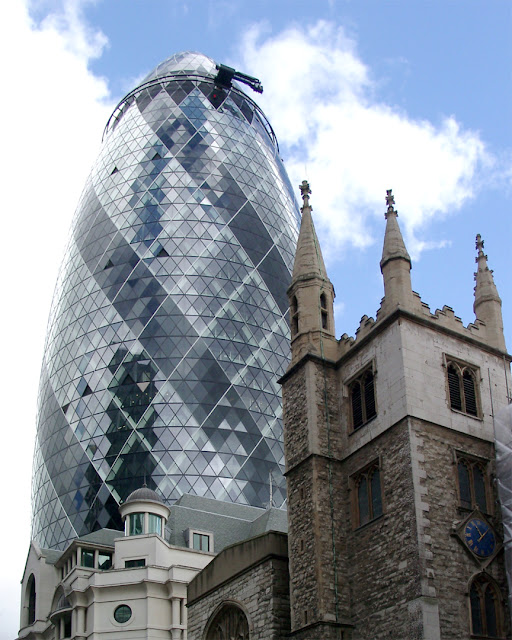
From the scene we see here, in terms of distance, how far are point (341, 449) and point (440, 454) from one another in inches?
121

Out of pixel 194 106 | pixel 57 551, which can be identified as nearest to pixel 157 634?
pixel 57 551

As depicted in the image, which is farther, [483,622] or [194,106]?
[194,106]

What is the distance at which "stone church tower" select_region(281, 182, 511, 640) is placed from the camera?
71.4ft

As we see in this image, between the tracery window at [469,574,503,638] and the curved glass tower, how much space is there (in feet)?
81.7

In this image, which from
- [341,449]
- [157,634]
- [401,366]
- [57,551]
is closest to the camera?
[401,366]

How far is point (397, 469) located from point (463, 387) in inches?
123

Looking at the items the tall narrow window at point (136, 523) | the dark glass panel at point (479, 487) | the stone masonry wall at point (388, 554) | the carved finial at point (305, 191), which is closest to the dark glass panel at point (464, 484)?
the dark glass panel at point (479, 487)

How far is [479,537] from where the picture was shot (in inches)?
894

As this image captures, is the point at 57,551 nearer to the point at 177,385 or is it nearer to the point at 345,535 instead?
the point at 177,385

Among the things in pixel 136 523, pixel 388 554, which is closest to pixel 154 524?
pixel 136 523

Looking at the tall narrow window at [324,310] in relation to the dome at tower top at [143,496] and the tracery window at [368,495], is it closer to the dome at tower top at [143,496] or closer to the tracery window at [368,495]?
the tracery window at [368,495]

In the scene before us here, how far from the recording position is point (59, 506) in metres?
49.6

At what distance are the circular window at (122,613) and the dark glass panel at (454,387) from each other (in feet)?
62.3

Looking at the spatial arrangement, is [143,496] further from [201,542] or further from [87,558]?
[87,558]
